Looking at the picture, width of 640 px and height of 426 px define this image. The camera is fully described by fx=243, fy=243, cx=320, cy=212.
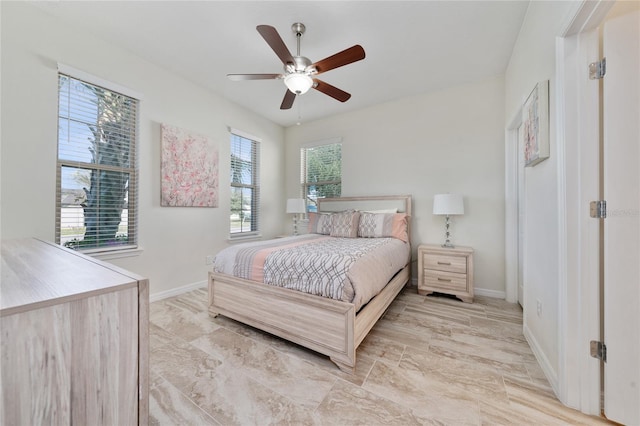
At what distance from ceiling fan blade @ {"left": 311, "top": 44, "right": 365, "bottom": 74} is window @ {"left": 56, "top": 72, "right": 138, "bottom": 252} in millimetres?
2245

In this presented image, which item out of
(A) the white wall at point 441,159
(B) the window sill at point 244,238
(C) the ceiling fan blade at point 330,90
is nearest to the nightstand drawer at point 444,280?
(A) the white wall at point 441,159

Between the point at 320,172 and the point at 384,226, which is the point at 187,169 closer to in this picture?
the point at 320,172

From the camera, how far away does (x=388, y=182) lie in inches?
149

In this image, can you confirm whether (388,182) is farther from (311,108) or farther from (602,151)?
(602,151)

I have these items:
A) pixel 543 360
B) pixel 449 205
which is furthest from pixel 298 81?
pixel 543 360

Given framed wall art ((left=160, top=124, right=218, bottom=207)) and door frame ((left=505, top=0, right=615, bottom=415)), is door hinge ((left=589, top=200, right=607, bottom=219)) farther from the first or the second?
framed wall art ((left=160, top=124, right=218, bottom=207))

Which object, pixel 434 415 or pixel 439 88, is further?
pixel 439 88

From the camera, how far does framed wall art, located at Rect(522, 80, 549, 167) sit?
5.13 feet

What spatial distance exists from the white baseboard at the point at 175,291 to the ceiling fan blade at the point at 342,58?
9.88ft

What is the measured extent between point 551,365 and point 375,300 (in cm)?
114

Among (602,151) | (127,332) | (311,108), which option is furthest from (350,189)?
(127,332)

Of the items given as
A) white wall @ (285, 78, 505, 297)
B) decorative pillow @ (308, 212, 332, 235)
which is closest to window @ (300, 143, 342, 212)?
white wall @ (285, 78, 505, 297)

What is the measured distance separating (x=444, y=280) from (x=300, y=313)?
2.01 m

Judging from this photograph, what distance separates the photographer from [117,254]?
8.39 ft
